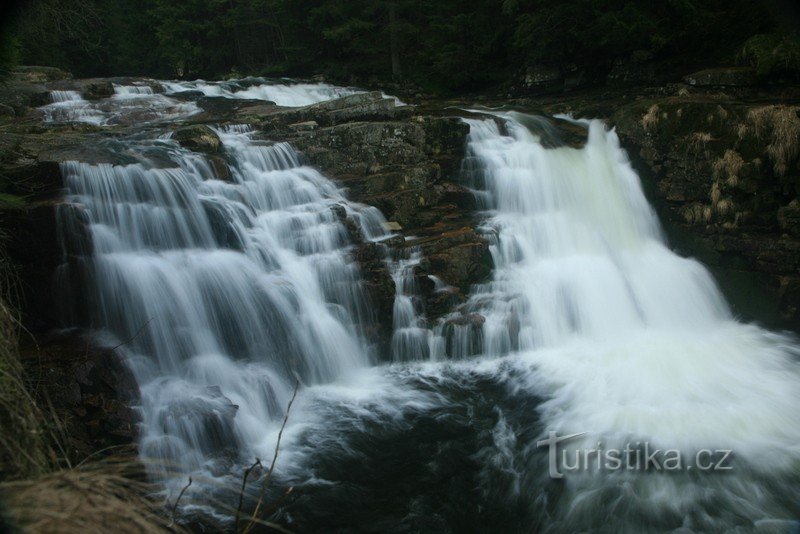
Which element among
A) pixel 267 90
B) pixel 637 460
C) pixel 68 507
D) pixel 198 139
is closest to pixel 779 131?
pixel 637 460

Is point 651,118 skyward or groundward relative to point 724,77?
groundward

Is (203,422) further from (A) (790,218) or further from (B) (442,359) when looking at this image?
(A) (790,218)

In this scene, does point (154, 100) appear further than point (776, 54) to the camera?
Yes

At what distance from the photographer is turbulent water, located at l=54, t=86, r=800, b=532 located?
5.10 m

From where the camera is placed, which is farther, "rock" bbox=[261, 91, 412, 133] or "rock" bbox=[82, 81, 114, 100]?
"rock" bbox=[82, 81, 114, 100]

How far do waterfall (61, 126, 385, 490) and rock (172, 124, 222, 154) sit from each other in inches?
11.7

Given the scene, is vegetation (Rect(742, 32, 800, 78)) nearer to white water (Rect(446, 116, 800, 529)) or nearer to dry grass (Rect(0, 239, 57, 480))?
white water (Rect(446, 116, 800, 529))

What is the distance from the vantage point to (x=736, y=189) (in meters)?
9.00

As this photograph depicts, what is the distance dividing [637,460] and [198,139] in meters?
8.93

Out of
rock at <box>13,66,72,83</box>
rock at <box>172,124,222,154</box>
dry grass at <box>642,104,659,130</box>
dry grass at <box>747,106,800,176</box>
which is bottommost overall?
dry grass at <box>747,106,800,176</box>

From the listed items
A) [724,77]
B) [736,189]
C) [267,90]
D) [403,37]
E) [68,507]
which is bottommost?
[68,507]

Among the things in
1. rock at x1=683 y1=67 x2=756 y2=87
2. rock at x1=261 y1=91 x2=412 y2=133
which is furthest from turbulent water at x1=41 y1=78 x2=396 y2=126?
rock at x1=683 y1=67 x2=756 y2=87

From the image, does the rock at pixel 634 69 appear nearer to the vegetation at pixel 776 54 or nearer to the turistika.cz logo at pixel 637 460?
the vegetation at pixel 776 54

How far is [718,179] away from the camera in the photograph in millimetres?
9148
